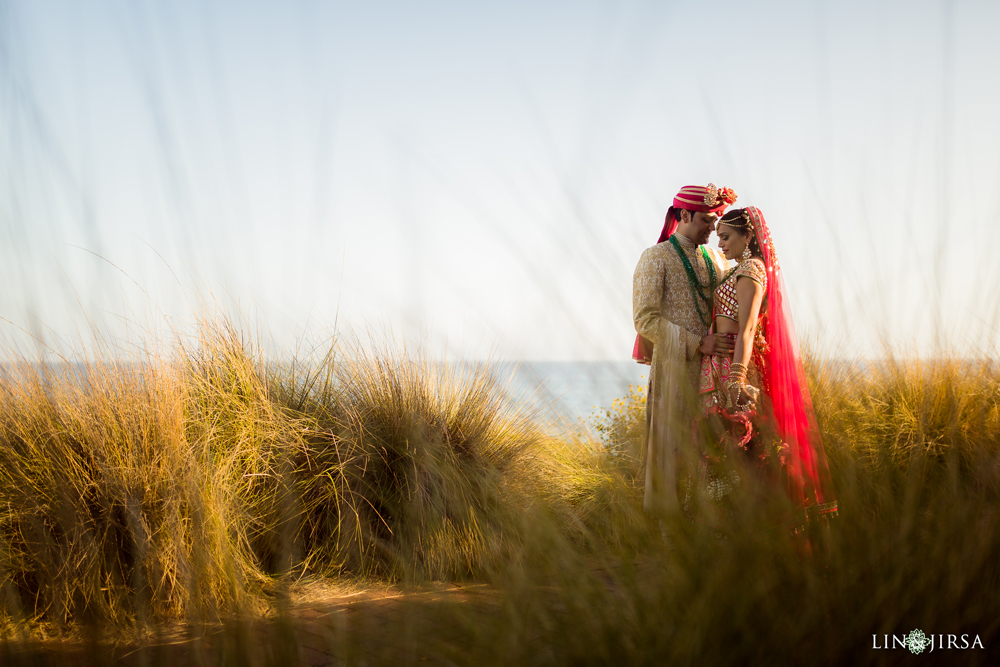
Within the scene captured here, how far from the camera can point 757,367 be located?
112 inches

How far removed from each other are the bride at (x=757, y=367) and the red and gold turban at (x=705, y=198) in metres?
0.22

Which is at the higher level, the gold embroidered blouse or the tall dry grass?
the gold embroidered blouse

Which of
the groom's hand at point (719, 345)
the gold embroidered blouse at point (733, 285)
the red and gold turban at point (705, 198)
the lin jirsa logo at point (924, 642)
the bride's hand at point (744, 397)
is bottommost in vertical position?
the lin jirsa logo at point (924, 642)

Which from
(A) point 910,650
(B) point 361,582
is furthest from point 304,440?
(A) point 910,650

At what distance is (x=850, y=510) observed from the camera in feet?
4.72

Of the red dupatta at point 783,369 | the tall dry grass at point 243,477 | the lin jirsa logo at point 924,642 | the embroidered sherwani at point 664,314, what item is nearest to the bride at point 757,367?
the red dupatta at point 783,369

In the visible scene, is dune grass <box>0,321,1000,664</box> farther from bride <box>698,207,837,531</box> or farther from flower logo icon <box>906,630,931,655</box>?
bride <box>698,207,837,531</box>

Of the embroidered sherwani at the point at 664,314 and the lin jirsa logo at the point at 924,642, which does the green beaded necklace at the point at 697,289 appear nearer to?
the embroidered sherwani at the point at 664,314

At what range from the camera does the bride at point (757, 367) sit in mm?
2646

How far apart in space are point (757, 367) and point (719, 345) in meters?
0.20

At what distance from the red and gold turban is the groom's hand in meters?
0.66

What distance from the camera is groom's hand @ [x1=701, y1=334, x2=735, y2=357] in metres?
2.91

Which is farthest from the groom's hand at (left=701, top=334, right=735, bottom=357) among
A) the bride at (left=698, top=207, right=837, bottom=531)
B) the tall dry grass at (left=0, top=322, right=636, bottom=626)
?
the tall dry grass at (left=0, top=322, right=636, bottom=626)

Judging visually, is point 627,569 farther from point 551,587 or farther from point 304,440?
point 304,440
